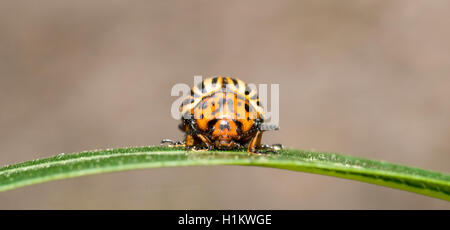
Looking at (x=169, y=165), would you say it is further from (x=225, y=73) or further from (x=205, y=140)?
(x=225, y=73)

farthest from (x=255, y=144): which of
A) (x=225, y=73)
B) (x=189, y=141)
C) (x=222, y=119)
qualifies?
(x=225, y=73)

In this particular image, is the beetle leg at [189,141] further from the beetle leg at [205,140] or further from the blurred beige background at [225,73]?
the blurred beige background at [225,73]

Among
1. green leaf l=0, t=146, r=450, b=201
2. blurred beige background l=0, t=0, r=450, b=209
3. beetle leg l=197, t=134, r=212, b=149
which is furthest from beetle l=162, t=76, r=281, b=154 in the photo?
blurred beige background l=0, t=0, r=450, b=209

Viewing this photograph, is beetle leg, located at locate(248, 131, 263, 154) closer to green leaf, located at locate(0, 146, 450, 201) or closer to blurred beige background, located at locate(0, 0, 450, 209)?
green leaf, located at locate(0, 146, 450, 201)

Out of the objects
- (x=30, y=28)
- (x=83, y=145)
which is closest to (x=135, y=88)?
(x=83, y=145)

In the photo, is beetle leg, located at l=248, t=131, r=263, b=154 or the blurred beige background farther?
the blurred beige background

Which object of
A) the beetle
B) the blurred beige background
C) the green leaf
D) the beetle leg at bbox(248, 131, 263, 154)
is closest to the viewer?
the green leaf
